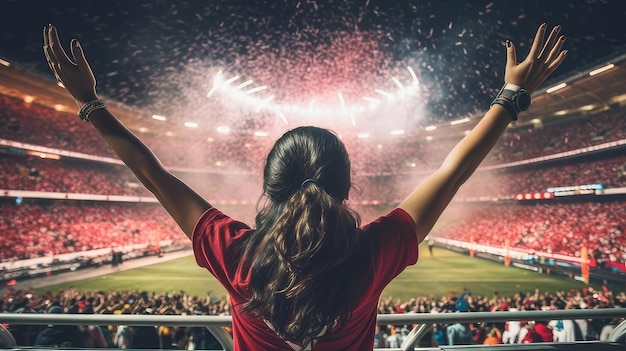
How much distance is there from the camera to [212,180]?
43.0 metres

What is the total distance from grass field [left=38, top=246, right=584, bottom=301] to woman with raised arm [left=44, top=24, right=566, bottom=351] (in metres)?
16.1

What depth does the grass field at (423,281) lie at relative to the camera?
1730 centimetres

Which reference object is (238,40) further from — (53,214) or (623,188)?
(623,188)

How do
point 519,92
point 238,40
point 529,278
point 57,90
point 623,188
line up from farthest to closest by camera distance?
point 238,40 → point 57,90 → point 623,188 → point 529,278 → point 519,92

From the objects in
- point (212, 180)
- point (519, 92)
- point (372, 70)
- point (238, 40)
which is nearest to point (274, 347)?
point (519, 92)

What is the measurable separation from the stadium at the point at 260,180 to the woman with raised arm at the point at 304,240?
4.56 meters

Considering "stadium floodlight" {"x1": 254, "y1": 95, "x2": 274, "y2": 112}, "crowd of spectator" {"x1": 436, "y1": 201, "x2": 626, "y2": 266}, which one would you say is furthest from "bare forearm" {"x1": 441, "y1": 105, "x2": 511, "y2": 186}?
"stadium floodlight" {"x1": 254, "y1": 95, "x2": 274, "y2": 112}

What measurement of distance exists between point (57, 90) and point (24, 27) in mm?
5311

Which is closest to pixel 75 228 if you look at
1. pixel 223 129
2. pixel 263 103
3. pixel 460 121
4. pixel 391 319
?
pixel 223 129

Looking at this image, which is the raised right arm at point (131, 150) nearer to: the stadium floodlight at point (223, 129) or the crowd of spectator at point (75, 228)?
the crowd of spectator at point (75, 228)

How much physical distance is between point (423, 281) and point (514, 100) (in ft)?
64.3

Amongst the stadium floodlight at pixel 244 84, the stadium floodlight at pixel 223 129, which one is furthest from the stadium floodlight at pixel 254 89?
the stadium floodlight at pixel 223 129

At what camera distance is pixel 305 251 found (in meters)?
0.89

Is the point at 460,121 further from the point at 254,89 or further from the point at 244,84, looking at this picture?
the point at 244,84
